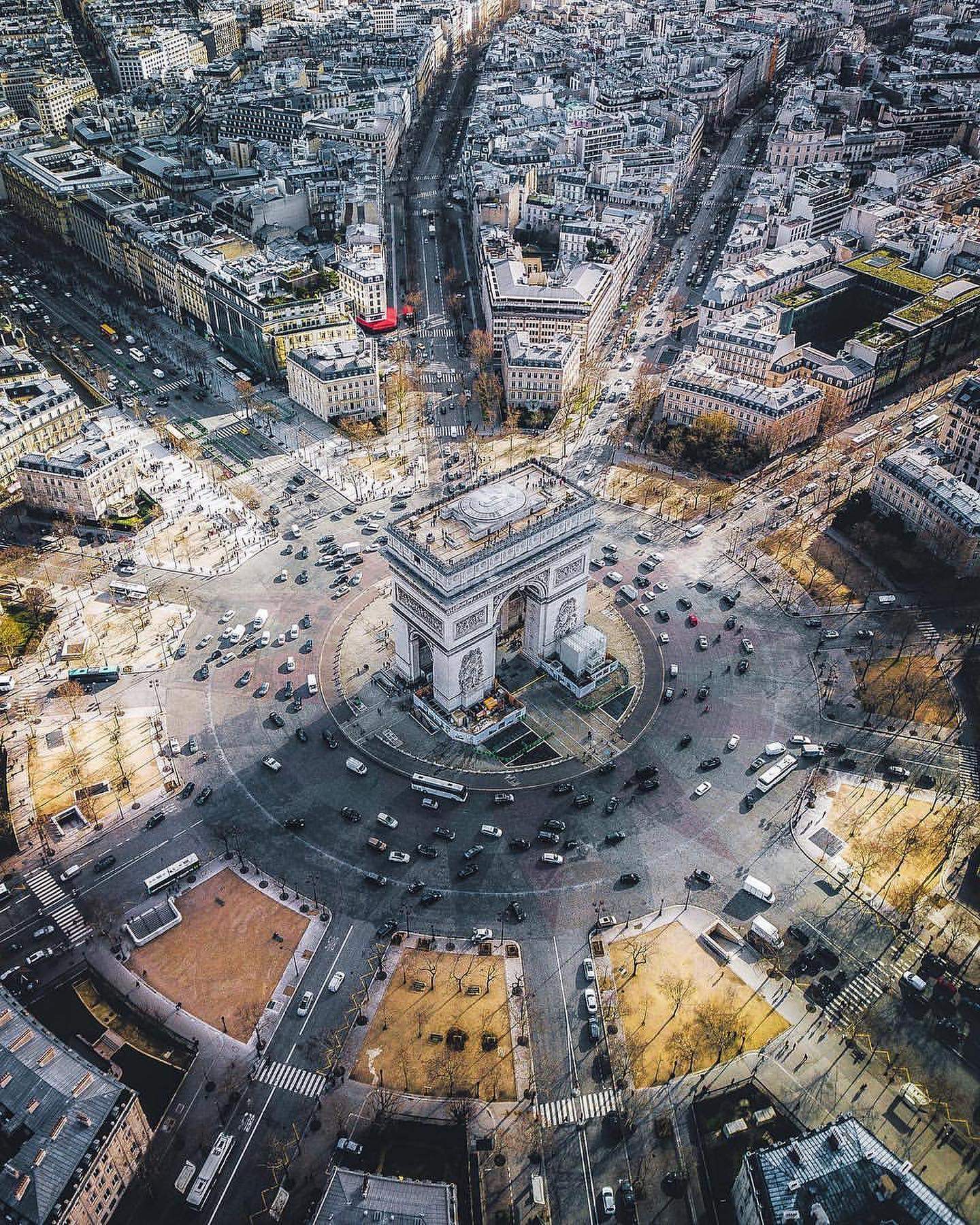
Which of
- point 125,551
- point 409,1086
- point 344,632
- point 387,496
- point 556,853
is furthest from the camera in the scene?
point 387,496

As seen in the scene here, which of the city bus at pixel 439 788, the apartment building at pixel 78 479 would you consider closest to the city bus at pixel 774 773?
the city bus at pixel 439 788

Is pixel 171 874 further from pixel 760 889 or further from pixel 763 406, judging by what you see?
pixel 763 406

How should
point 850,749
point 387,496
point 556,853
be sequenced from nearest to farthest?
point 556,853 → point 850,749 → point 387,496

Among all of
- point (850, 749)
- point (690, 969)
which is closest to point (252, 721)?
point (690, 969)

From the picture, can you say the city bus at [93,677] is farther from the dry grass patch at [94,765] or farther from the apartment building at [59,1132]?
the apartment building at [59,1132]

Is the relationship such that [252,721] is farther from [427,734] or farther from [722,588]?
[722,588]

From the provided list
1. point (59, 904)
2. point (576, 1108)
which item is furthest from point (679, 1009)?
point (59, 904)

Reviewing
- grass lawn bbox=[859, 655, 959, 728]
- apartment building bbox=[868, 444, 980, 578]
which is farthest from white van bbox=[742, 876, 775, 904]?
apartment building bbox=[868, 444, 980, 578]
